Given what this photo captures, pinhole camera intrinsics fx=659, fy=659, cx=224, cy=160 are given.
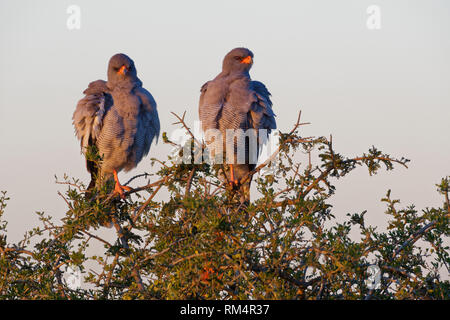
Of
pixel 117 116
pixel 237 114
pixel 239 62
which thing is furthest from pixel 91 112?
pixel 239 62

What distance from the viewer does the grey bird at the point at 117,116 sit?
7.59 meters

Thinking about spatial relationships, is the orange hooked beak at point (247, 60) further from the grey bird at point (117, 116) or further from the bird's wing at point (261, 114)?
the grey bird at point (117, 116)

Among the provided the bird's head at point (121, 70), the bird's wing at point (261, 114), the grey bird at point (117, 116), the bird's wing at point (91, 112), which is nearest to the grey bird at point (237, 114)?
the bird's wing at point (261, 114)

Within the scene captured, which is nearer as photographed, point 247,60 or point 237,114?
point 237,114

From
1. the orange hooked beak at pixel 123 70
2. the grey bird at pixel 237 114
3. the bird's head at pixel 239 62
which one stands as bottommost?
the grey bird at pixel 237 114

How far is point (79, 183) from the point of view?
5449 millimetres

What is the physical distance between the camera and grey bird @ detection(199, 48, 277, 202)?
7.62m

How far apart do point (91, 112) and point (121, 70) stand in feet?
1.99

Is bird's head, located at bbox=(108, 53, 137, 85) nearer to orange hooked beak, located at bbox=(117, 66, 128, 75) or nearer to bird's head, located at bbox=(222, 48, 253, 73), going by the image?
orange hooked beak, located at bbox=(117, 66, 128, 75)

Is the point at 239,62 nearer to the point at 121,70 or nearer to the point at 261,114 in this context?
the point at 261,114

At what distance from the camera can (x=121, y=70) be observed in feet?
25.2

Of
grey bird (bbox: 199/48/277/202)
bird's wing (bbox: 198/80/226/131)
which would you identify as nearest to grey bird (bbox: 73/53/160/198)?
bird's wing (bbox: 198/80/226/131)

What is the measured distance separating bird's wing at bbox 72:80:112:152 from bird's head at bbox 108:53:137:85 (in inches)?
5.8
